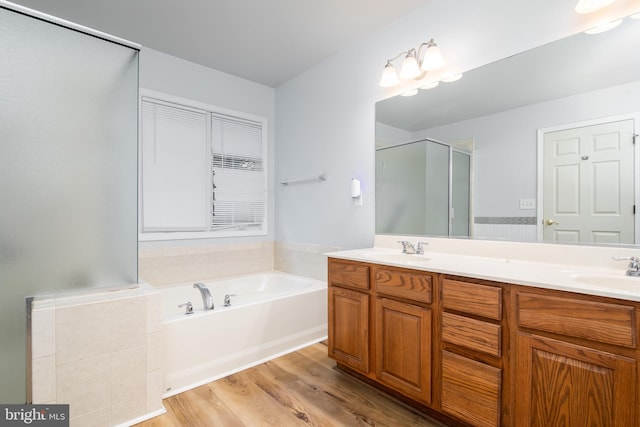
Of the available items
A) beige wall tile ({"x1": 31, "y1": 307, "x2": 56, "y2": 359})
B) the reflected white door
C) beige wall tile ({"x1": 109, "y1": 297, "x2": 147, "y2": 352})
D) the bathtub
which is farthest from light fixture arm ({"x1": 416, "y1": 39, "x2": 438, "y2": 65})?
beige wall tile ({"x1": 31, "y1": 307, "x2": 56, "y2": 359})

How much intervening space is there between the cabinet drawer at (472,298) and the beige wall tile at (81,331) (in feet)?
5.61

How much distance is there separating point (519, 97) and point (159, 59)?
290 centimetres

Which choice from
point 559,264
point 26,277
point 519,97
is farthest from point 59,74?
point 559,264

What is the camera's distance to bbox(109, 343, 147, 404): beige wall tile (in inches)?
62.1

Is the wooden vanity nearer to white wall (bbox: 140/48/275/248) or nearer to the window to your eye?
the window

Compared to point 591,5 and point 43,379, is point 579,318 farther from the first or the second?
point 43,379

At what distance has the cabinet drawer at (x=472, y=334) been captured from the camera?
130cm

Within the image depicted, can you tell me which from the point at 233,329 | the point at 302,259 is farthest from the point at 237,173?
the point at 233,329

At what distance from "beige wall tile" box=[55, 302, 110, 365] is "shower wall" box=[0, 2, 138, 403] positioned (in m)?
0.12

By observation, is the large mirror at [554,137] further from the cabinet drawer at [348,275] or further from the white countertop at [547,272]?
the cabinet drawer at [348,275]

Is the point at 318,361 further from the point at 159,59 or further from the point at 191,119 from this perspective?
the point at 159,59

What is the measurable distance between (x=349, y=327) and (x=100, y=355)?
1370 mm

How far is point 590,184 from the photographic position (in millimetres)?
1538

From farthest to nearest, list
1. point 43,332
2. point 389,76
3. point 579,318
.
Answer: point 389,76, point 43,332, point 579,318
